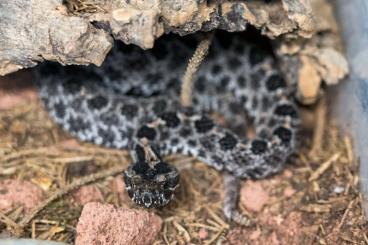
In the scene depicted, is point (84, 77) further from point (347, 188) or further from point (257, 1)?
point (347, 188)

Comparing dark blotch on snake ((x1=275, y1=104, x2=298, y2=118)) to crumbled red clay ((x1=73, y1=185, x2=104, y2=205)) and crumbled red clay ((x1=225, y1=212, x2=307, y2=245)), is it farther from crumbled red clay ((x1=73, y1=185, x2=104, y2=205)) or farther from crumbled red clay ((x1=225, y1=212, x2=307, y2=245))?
crumbled red clay ((x1=73, y1=185, x2=104, y2=205))

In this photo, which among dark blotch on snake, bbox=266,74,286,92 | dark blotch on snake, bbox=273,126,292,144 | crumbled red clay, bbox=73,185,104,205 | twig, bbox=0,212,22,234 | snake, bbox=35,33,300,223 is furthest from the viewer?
dark blotch on snake, bbox=266,74,286,92

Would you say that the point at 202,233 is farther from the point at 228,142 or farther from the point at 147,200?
the point at 228,142

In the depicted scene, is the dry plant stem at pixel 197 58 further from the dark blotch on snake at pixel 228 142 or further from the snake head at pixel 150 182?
the snake head at pixel 150 182

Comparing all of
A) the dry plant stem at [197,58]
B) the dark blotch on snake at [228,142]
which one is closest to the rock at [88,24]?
the dry plant stem at [197,58]

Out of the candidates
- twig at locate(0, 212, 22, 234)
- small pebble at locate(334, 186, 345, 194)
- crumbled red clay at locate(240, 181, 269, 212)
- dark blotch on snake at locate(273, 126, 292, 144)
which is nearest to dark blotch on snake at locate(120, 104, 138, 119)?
crumbled red clay at locate(240, 181, 269, 212)

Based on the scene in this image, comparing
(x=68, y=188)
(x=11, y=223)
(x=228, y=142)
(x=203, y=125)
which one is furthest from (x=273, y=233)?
(x=11, y=223)

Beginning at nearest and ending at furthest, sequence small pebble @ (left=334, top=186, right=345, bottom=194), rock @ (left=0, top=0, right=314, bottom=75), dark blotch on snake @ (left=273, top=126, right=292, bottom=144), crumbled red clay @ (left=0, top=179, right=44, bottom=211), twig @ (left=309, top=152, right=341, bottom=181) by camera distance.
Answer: rock @ (left=0, top=0, right=314, bottom=75), crumbled red clay @ (left=0, top=179, right=44, bottom=211), small pebble @ (left=334, top=186, right=345, bottom=194), twig @ (left=309, top=152, right=341, bottom=181), dark blotch on snake @ (left=273, top=126, right=292, bottom=144)
